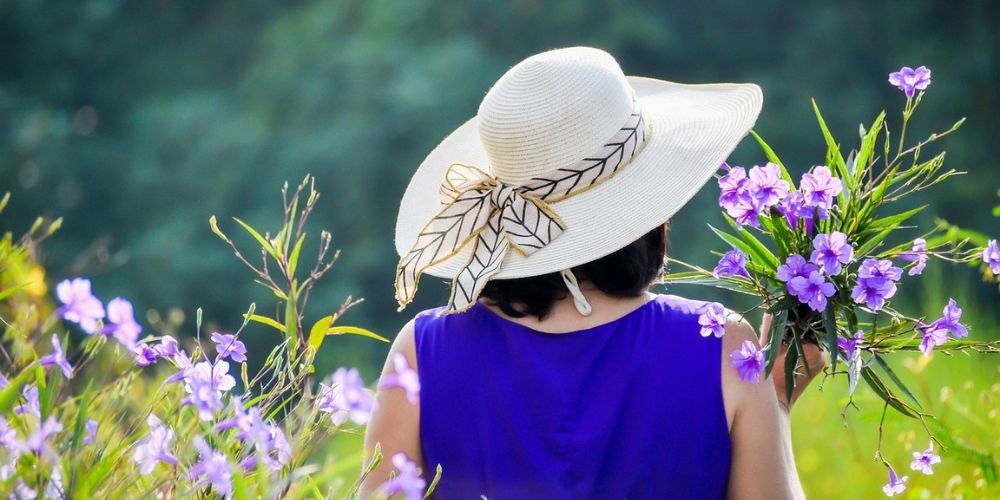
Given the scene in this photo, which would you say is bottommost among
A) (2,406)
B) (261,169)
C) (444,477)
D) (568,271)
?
(261,169)

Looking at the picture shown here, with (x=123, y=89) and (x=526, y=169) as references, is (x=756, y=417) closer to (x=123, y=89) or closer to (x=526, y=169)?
(x=526, y=169)

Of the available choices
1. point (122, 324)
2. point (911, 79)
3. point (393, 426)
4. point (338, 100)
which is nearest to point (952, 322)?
point (911, 79)

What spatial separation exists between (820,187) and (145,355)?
0.82 m

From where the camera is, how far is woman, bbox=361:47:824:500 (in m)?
1.43

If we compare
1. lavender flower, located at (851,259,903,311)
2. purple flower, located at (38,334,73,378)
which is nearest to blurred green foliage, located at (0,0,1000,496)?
lavender flower, located at (851,259,903,311)

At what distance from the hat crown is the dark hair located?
0.17 m

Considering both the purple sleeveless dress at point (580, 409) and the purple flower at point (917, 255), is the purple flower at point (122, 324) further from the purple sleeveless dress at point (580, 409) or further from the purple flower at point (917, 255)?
the purple flower at point (917, 255)

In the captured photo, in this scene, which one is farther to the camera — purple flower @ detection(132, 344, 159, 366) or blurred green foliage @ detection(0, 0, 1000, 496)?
blurred green foliage @ detection(0, 0, 1000, 496)

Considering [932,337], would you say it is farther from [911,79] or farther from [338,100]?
[338,100]

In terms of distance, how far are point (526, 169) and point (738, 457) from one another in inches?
19.3

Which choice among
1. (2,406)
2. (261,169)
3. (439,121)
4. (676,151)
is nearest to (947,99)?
(439,121)

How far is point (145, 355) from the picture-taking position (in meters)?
1.21

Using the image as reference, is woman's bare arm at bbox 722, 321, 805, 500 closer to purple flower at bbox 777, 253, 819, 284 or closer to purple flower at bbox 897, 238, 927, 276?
purple flower at bbox 777, 253, 819, 284

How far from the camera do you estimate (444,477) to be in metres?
1.52
